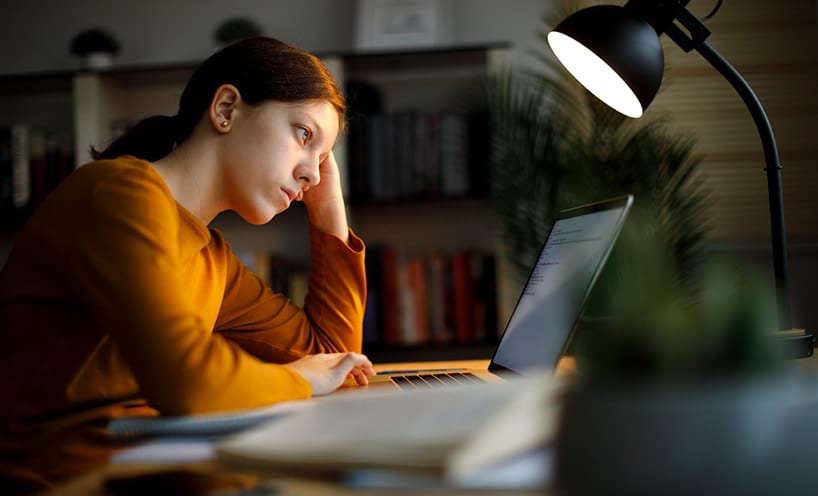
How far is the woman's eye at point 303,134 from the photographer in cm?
127

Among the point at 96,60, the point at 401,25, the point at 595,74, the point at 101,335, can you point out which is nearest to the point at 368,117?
the point at 401,25

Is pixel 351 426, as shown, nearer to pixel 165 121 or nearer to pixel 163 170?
pixel 163 170

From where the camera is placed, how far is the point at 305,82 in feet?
4.18

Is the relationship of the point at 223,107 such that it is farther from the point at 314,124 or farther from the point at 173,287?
the point at 173,287

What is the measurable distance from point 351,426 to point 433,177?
2181 mm

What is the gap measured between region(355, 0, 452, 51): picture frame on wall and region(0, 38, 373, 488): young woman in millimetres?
1400

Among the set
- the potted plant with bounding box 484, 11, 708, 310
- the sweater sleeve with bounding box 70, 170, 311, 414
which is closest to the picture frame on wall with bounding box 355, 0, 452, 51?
the potted plant with bounding box 484, 11, 708, 310

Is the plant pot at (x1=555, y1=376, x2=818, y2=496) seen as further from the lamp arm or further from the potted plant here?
the potted plant

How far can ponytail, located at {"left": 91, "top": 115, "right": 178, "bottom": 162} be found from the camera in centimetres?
134

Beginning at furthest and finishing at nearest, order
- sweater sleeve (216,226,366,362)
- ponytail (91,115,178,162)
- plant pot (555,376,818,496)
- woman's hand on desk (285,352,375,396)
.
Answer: sweater sleeve (216,226,366,362)
ponytail (91,115,178,162)
woman's hand on desk (285,352,375,396)
plant pot (555,376,818,496)

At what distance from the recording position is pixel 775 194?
1.32 metres

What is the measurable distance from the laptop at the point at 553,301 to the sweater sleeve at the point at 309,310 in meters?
0.18

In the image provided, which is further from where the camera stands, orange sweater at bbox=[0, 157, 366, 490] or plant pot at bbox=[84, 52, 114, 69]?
plant pot at bbox=[84, 52, 114, 69]

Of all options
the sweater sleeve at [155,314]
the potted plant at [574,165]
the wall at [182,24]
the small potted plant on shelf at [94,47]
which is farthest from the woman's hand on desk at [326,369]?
the small potted plant on shelf at [94,47]
